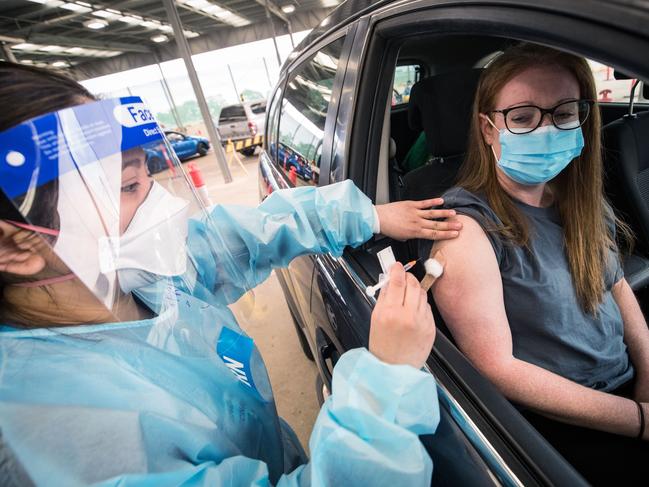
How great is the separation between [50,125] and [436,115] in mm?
1490

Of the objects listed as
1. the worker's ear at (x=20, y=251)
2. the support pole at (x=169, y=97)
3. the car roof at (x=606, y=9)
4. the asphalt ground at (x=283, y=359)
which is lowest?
the asphalt ground at (x=283, y=359)

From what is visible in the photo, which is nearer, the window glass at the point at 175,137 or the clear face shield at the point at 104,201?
the clear face shield at the point at 104,201

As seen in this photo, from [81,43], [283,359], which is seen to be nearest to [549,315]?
Answer: [283,359]

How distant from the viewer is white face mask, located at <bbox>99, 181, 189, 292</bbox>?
0.54m

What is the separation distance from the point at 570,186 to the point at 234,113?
427 inches

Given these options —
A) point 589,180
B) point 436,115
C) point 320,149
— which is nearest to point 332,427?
point 320,149

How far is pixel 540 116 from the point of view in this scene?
0.89 meters

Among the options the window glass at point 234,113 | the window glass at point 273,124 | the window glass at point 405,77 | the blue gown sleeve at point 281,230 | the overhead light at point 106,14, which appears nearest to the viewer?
the blue gown sleeve at point 281,230

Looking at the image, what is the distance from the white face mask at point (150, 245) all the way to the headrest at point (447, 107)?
1293mm

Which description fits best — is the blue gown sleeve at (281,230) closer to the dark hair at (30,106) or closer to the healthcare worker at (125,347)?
the healthcare worker at (125,347)

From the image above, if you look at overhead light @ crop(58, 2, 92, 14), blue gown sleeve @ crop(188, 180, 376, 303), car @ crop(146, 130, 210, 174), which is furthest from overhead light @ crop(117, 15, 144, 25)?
blue gown sleeve @ crop(188, 180, 376, 303)

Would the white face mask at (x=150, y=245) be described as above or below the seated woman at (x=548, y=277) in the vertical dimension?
above

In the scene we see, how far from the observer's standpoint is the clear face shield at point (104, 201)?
448 millimetres

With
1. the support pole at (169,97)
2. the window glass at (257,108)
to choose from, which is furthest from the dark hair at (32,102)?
the support pole at (169,97)
